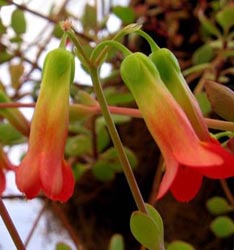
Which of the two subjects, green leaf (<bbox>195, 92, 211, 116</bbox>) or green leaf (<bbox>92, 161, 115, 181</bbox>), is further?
green leaf (<bbox>92, 161, 115, 181</bbox>)

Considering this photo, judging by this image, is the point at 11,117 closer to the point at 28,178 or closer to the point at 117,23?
the point at 28,178

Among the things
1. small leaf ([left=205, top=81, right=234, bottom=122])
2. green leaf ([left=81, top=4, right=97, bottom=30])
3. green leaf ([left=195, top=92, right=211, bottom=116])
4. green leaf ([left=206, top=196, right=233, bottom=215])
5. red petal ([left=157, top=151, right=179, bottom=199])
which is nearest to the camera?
red petal ([left=157, top=151, right=179, bottom=199])

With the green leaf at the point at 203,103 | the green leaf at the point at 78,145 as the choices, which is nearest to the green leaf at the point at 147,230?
the green leaf at the point at 203,103

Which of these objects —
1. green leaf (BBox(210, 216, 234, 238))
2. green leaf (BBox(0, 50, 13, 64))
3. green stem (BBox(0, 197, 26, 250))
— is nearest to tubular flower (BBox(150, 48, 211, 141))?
green stem (BBox(0, 197, 26, 250))

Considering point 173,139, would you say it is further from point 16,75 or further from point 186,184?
point 16,75

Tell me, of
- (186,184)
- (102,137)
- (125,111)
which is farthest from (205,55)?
(186,184)

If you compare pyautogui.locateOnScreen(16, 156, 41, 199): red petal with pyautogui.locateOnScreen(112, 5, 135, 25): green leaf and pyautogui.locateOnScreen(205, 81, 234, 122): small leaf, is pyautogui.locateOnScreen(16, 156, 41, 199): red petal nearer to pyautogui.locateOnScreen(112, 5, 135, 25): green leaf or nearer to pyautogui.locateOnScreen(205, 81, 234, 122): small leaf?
pyautogui.locateOnScreen(205, 81, 234, 122): small leaf

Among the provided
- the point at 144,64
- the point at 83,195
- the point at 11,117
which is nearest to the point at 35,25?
the point at 83,195

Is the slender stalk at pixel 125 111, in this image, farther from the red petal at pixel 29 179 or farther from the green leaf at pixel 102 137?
the green leaf at pixel 102 137
